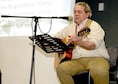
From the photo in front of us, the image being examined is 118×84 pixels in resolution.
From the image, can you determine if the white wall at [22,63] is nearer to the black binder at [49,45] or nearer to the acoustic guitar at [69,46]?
the acoustic guitar at [69,46]

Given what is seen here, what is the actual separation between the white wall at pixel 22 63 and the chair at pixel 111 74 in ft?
2.86

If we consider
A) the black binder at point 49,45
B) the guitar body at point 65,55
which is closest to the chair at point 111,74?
the guitar body at point 65,55

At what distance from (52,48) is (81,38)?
1.09 ft

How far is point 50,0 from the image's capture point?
3.64 meters

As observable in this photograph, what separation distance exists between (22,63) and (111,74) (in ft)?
4.37

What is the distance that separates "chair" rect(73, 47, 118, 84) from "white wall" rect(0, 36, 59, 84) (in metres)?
0.87

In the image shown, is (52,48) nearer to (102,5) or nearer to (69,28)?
(69,28)

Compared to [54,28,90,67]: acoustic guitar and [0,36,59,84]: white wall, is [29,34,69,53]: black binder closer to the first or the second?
[54,28,90,67]: acoustic guitar

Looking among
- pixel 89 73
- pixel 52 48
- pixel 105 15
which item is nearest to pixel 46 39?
pixel 52 48

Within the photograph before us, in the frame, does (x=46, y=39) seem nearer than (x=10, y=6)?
Yes

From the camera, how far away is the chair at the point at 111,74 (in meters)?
2.73

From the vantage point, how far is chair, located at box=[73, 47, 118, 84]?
2.73 m

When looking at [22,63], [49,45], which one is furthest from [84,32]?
[22,63]

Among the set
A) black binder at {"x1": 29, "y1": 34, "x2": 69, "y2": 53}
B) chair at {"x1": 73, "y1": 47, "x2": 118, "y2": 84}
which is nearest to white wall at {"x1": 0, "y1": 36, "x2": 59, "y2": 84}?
chair at {"x1": 73, "y1": 47, "x2": 118, "y2": 84}
